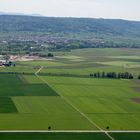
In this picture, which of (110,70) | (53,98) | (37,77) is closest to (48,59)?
(110,70)
